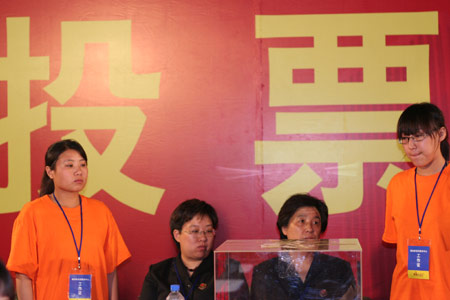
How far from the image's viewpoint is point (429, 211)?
2316 millimetres

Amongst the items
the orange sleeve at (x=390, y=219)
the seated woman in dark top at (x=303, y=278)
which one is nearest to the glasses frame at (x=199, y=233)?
the orange sleeve at (x=390, y=219)

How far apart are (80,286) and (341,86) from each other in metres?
1.76

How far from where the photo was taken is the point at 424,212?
2.33 metres

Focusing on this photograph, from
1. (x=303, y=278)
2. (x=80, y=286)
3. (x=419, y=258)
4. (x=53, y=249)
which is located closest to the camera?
(x=303, y=278)

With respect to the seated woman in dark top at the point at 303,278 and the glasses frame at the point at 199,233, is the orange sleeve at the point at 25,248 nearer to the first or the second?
the glasses frame at the point at 199,233

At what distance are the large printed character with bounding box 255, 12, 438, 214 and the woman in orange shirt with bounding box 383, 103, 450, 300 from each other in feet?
1.99

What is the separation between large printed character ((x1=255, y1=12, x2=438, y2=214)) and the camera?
3.02 metres

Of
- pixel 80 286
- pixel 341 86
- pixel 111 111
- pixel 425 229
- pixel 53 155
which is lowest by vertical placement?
pixel 80 286

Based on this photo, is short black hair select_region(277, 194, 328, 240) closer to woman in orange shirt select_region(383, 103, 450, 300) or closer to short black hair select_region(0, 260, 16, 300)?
woman in orange shirt select_region(383, 103, 450, 300)

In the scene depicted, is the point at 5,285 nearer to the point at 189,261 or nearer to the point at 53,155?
the point at 53,155

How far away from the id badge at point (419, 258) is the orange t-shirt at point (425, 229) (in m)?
0.05

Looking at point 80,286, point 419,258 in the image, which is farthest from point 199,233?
point 419,258

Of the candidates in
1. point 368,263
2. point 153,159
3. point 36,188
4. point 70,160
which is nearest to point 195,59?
point 153,159

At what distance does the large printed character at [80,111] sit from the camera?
311 centimetres
